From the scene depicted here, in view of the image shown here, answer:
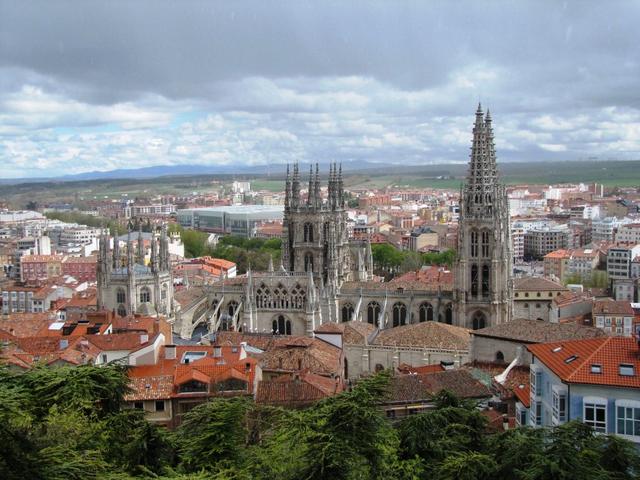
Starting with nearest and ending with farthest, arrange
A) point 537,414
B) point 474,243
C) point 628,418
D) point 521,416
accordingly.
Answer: point 628,418 → point 537,414 → point 521,416 → point 474,243

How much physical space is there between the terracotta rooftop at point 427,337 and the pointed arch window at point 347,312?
49.1 ft

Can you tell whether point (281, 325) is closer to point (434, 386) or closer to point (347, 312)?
point (347, 312)

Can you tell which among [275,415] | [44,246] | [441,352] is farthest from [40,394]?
[44,246]

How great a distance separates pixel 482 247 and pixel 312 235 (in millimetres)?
16567

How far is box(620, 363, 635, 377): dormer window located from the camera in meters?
30.1

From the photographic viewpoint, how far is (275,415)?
31844 mm

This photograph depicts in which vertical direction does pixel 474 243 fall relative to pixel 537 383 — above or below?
above

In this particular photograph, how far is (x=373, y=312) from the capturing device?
7612cm

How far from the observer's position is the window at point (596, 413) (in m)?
30.1

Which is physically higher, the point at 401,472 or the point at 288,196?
the point at 288,196

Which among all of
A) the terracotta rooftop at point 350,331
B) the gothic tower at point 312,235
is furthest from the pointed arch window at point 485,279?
the terracotta rooftop at point 350,331

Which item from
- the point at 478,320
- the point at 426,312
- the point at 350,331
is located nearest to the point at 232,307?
the point at 426,312

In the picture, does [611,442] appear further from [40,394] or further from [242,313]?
[242,313]

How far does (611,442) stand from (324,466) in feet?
28.6
